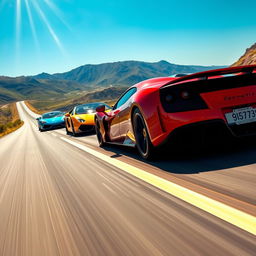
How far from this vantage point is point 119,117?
16.5 ft

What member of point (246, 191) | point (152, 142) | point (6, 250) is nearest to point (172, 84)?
point (152, 142)

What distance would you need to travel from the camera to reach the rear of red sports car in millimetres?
3279

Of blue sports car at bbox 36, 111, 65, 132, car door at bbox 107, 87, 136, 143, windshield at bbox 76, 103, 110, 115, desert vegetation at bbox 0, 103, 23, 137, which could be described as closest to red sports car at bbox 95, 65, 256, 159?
car door at bbox 107, 87, 136, 143

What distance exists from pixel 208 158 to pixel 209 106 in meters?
0.75

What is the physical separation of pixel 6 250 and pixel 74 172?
234cm

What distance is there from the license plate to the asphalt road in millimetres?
437

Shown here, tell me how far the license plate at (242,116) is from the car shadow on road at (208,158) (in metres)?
0.44

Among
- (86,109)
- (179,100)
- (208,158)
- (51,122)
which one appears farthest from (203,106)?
(51,122)

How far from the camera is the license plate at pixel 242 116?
3.28 m

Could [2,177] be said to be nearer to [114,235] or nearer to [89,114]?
[114,235]

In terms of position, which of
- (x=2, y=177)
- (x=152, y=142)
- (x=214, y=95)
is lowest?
(x=2, y=177)

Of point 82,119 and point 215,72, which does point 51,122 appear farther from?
point 215,72

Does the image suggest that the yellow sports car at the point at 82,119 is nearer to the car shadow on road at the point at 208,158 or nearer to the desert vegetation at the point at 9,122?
the car shadow on road at the point at 208,158

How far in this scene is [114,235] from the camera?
6.24 feet
